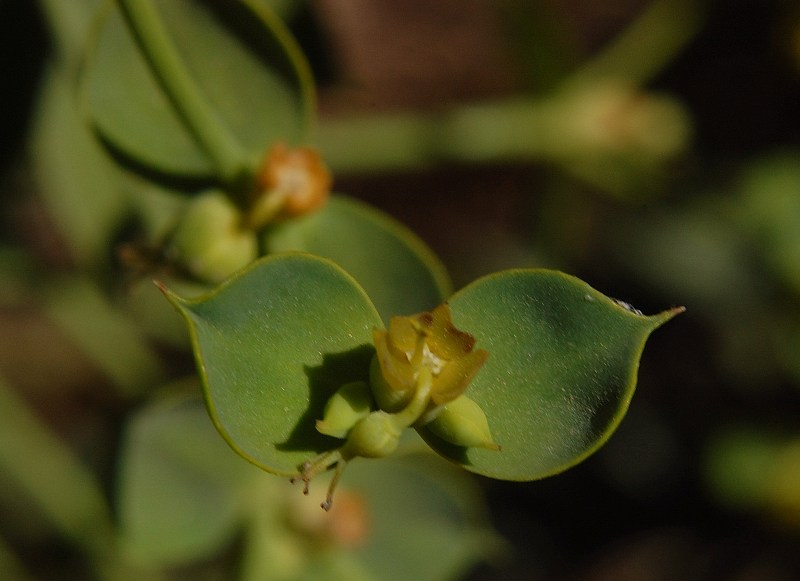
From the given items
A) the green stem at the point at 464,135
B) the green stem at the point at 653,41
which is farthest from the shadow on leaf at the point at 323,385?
the green stem at the point at 653,41

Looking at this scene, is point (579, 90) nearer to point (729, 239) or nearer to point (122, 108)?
point (729, 239)

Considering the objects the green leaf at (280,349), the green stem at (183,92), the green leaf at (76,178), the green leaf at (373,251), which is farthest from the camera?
the green leaf at (76,178)

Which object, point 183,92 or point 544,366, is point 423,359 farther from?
point 183,92

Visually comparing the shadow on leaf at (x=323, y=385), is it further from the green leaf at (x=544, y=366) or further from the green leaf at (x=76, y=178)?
the green leaf at (x=76, y=178)

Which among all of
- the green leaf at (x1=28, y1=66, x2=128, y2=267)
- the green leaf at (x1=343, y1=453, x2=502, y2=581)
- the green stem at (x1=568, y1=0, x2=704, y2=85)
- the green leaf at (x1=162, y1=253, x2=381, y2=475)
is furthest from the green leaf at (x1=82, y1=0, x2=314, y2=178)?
the green stem at (x1=568, y1=0, x2=704, y2=85)

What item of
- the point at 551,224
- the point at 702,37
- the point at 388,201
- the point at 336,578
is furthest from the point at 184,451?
the point at 702,37

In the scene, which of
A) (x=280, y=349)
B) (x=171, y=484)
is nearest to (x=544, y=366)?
(x=280, y=349)

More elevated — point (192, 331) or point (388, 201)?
point (192, 331)
